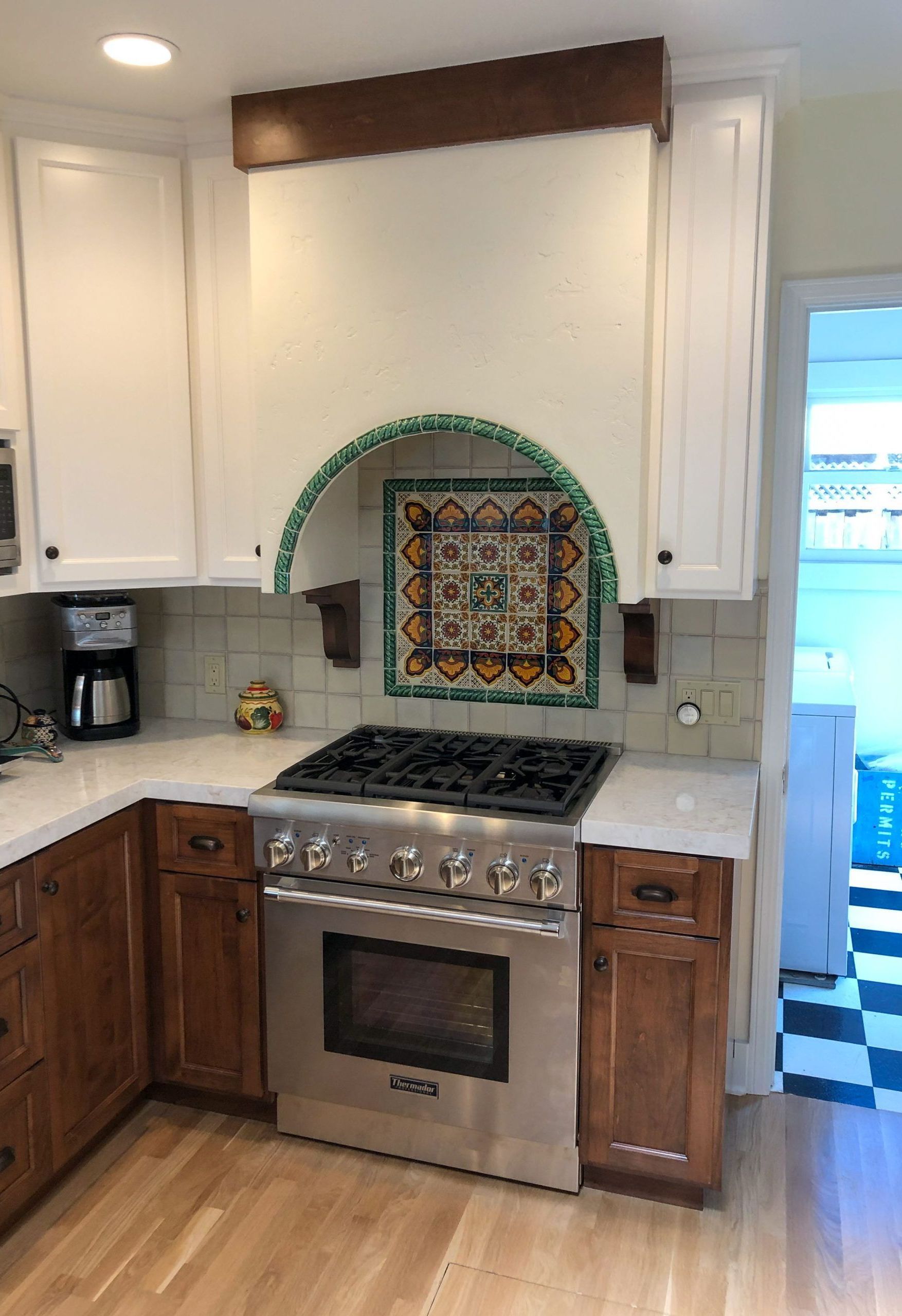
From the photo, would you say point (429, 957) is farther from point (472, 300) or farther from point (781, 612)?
point (472, 300)

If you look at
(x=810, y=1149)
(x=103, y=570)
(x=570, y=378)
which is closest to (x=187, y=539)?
(x=103, y=570)

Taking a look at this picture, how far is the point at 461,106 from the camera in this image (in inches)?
85.4

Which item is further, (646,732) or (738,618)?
(646,732)

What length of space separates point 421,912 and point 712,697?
3.08 feet

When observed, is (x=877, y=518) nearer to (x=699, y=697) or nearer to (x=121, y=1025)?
(x=699, y=697)

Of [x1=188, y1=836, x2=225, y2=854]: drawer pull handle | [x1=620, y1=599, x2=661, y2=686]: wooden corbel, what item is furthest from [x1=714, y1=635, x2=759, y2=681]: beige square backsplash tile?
[x1=188, y1=836, x2=225, y2=854]: drawer pull handle

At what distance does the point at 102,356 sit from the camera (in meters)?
2.49

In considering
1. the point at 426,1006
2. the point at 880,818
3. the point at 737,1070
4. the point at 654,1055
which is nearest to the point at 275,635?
the point at 426,1006

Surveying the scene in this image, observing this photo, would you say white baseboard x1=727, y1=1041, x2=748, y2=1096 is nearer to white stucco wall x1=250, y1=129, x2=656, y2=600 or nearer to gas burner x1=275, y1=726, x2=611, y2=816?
gas burner x1=275, y1=726, x2=611, y2=816

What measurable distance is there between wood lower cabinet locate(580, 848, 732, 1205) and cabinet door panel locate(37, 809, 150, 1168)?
1.10m

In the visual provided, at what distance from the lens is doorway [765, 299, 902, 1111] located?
296cm

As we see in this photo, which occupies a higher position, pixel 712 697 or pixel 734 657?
pixel 734 657

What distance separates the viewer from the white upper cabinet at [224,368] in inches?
98.5

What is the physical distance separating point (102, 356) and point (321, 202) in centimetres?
66
